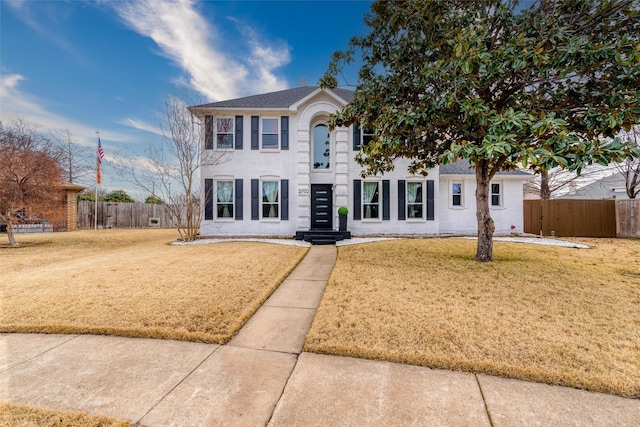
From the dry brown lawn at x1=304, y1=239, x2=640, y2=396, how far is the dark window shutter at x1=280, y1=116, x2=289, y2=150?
7.63 m

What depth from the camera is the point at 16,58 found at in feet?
22.6

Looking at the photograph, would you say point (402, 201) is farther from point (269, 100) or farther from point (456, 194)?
point (269, 100)

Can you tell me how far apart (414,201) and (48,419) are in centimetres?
1267

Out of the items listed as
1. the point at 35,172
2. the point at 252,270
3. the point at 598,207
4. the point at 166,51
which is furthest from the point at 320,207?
the point at 598,207

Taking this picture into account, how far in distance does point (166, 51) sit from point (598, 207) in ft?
68.4

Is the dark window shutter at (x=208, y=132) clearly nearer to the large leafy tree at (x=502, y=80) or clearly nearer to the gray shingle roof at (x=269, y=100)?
the gray shingle roof at (x=269, y=100)

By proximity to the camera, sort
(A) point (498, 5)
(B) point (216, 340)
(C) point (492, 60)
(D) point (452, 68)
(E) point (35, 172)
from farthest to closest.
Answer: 1. (E) point (35, 172)
2. (A) point (498, 5)
3. (D) point (452, 68)
4. (C) point (492, 60)
5. (B) point (216, 340)

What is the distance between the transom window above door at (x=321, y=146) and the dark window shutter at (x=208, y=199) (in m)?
4.97

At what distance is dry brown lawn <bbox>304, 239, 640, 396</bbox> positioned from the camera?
2553 millimetres

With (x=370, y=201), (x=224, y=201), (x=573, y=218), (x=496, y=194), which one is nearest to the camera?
(x=224, y=201)

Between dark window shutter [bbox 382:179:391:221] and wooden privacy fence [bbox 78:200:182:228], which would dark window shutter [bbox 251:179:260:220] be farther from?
wooden privacy fence [bbox 78:200:182:228]

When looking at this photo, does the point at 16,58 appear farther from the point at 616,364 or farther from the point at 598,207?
the point at 598,207

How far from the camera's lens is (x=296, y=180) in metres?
12.3

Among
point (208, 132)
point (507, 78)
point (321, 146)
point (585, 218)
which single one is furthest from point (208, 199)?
point (585, 218)
